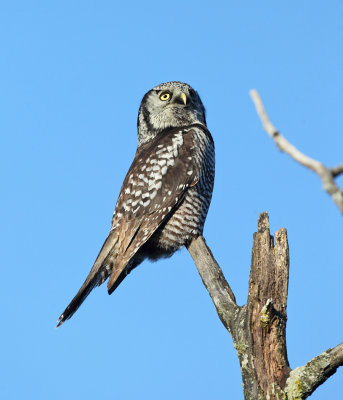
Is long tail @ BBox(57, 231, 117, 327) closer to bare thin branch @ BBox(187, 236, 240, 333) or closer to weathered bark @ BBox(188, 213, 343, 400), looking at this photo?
bare thin branch @ BBox(187, 236, 240, 333)

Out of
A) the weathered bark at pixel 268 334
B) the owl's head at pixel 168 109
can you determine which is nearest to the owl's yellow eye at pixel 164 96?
the owl's head at pixel 168 109

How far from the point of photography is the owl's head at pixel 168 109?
7062 mm

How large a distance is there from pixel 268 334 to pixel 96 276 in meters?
2.25

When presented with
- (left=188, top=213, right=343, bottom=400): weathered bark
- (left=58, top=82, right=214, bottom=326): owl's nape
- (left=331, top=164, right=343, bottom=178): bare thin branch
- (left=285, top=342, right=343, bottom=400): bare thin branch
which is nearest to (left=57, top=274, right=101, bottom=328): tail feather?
(left=58, top=82, right=214, bottom=326): owl's nape

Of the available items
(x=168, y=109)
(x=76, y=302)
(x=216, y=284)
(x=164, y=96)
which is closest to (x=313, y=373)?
(x=216, y=284)

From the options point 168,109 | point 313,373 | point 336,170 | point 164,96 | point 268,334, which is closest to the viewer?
point 336,170

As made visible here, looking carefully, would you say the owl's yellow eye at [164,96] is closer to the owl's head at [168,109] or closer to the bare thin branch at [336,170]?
the owl's head at [168,109]

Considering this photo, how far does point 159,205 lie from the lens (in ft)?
19.7

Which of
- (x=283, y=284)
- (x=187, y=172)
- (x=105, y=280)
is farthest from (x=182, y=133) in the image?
(x=283, y=284)

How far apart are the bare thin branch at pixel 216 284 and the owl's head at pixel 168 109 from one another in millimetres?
2053

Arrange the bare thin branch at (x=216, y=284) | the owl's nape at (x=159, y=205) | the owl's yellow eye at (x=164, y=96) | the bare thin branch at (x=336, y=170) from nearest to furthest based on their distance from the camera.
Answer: the bare thin branch at (x=336, y=170) → the bare thin branch at (x=216, y=284) → the owl's nape at (x=159, y=205) → the owl's yellow eye at (x=164, y=96)

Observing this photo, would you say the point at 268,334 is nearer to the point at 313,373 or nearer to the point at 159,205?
the point at 313,373

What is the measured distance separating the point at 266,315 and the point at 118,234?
2442 millimetres

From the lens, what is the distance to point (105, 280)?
5914 millimetres
